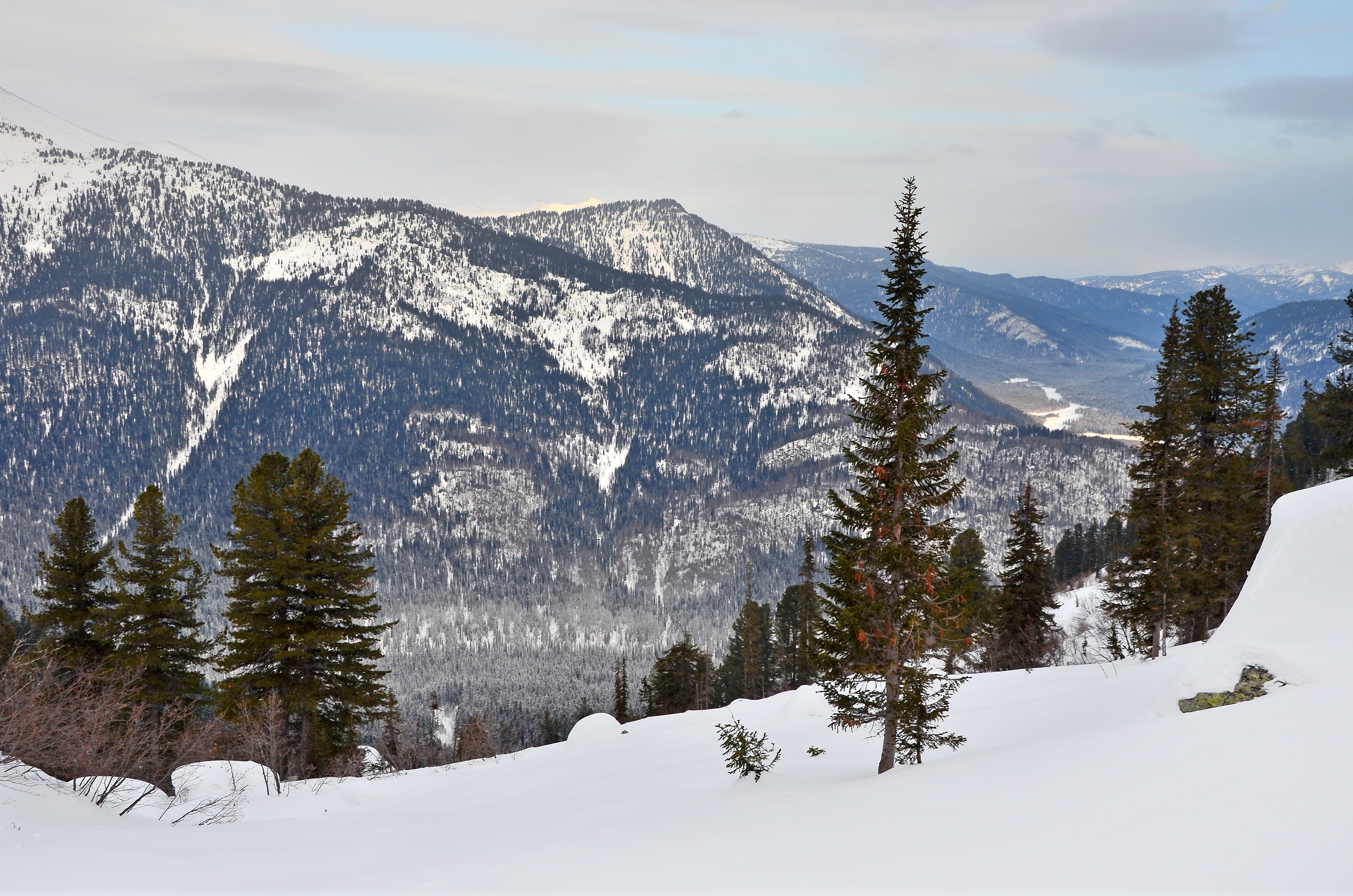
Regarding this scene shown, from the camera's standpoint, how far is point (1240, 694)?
10578mm

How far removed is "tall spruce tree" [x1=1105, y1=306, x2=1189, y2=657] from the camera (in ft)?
85.8

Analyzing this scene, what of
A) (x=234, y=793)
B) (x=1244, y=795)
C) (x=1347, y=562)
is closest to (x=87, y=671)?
(x=234, y=793)

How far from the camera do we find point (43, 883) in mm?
7570

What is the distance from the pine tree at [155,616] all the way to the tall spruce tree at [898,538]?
22.5 m

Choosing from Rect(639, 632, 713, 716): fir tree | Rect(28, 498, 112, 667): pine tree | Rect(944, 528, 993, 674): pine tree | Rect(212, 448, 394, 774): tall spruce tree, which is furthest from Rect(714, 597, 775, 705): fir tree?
Rect(28, 498, 112, 667): pine tree

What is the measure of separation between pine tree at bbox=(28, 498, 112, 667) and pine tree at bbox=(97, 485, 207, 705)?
0.49 m

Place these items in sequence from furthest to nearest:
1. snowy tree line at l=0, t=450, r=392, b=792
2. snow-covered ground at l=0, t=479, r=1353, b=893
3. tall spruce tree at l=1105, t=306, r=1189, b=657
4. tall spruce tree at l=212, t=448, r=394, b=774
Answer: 1. tall spruce tree at l=1105, t=306, r=1189, b=657
2. tall spruce tree at l=212, t=448, r=394, b=774
3. snowy tree line at l=0, t=450, r=392, b=792
4. snow-covered ground at l=0, t=479, r=1353, b=893

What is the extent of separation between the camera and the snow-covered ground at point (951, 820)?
22.1 ft

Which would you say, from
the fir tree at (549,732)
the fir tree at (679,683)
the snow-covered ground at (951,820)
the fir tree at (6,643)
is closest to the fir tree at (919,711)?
the snow-covered ground at (951,820)

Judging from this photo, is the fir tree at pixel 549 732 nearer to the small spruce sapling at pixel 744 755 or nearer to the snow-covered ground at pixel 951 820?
the small spruce sapling at pixel 744 755

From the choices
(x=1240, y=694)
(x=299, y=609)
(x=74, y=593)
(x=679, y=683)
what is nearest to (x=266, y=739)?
(x=299, y=609)

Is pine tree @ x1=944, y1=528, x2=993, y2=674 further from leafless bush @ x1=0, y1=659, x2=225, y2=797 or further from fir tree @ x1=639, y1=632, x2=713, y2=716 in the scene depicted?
fir tree @ x1=639, y1=632, x2=713, y2=716

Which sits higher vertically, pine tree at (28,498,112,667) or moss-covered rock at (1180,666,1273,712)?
moss-covered rock at (1180,666,1273,712)

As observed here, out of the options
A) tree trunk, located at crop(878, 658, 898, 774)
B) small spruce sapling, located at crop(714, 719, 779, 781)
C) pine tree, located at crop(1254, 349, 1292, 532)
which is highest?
pine tree, located at crop(1254, 349, 1292, 532)
